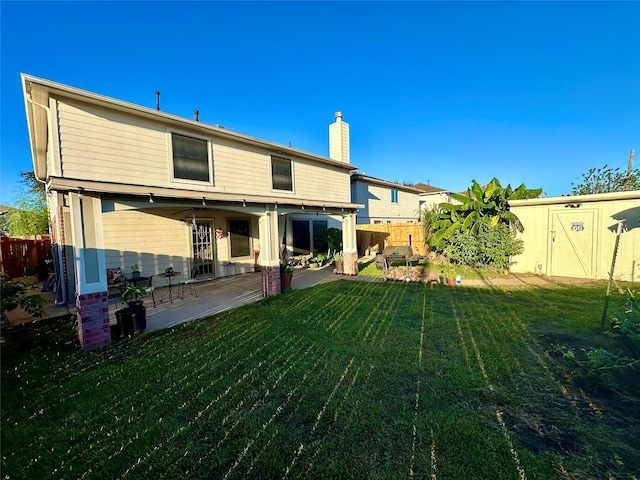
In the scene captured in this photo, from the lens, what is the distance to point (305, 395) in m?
3.52

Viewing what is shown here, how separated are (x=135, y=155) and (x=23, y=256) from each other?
38.5 ft

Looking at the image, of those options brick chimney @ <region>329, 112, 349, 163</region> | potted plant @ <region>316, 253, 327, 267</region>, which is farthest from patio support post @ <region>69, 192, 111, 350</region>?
brick chimney @ <region>329, 112, 349, 163</region>

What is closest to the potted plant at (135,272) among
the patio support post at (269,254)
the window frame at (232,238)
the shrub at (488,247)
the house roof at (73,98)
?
the window frame at (232,238)

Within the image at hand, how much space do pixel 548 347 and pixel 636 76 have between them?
49.0 ft

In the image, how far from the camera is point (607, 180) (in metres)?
16.9

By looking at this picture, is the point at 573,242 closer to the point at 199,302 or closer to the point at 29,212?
the point at 199,302

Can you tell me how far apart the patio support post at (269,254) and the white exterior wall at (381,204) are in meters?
9.82

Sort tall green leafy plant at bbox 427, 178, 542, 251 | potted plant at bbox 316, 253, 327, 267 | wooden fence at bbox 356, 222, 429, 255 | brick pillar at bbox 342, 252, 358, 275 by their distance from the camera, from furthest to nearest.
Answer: wooden fence at bbox 356, 222, 429, 255
potted plant at bbox 316, 253, 327, 267
brick pillar at bbox 342, 252, 358, 275
tall green leafy plant at bbox 427, 178, 542, 251

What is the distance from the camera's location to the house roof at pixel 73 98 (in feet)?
17.5

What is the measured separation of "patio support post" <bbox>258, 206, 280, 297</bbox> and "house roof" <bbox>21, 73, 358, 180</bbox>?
2550 mm

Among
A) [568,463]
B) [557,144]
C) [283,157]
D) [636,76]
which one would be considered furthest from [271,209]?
[557,144]

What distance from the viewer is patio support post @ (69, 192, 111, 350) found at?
16.7ft

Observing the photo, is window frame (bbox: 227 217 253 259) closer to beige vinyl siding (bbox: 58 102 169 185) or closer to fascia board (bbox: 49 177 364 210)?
fascia board (bbox: 49 177 364 210)

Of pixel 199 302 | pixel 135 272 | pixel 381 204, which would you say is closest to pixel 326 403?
pixel 199 302
